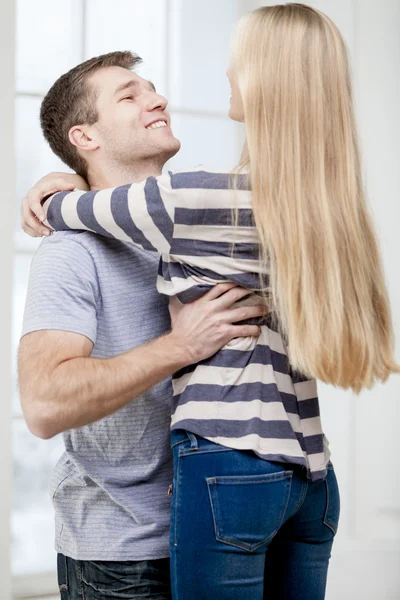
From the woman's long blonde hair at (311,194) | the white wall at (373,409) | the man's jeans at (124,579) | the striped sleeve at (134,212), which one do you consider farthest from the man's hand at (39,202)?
the white wall at (373,409)

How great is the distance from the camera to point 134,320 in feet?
4.65

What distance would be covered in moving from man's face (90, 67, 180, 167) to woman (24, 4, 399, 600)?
31cm

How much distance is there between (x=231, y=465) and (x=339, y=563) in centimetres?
186

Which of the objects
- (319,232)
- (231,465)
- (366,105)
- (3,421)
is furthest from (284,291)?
(366,105)

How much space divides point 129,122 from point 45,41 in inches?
54.0

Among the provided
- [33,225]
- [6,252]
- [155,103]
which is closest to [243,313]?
[33,225]

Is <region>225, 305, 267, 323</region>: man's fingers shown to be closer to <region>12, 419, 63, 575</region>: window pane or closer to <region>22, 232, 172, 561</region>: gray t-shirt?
<region>22, 232, 172, 561</region>: gray t-shirt

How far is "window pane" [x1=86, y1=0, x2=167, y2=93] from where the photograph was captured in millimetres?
2834

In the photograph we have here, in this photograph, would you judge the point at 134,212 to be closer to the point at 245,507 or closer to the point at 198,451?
the point at 198,451

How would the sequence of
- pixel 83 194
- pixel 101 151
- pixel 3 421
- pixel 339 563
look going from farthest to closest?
pixel 339 563
pixel 3 421
pixel 101 151
pixel 83 194

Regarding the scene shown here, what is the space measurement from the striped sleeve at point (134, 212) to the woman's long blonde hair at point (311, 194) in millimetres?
141

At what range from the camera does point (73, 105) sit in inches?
66.1

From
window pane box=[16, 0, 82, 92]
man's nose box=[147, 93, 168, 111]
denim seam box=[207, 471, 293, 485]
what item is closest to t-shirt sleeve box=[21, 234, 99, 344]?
denim seam box=[207, 471, 293, 485]

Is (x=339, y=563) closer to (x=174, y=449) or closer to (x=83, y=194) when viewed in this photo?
(x=174, y=449)
